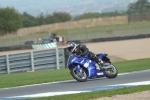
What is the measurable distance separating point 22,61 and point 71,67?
33.4ft

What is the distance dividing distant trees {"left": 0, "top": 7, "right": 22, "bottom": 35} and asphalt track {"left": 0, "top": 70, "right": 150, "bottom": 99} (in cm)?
6759

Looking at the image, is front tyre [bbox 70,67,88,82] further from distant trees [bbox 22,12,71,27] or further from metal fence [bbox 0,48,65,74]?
distant trees [bbox 22,12,71,27]

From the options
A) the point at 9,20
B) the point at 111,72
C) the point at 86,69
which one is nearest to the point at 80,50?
the point at 86,69

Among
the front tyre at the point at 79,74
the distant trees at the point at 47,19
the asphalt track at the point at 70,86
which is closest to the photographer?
the asphalt track at the point at 70,86

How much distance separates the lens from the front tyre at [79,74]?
1470 cm

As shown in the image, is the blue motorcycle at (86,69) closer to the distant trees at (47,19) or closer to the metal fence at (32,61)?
the metal fence at (32,61)

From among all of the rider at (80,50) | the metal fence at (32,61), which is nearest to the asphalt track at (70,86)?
the rider at (80,50)

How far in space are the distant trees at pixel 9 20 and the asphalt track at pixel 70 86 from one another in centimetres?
6759

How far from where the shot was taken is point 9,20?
8675 centimetres

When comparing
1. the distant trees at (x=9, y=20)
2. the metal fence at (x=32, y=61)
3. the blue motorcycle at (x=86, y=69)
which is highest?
the distant trees at (x=9, y=20)

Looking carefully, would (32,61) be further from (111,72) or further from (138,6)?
(138,6)

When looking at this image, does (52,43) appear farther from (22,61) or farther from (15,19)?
(15,19)

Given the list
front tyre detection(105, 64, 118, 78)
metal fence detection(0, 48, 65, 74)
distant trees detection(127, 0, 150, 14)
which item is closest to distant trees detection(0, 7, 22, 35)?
distant trees detection(127, 0, 150, 14)

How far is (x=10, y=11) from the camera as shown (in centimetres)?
8944
